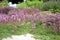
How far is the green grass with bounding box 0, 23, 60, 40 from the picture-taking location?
8387 mm

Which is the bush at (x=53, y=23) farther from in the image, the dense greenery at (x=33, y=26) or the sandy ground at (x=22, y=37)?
the sandy ground at (x=22, y=37)

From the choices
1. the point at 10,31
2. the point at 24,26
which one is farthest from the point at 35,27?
the point at 10,31

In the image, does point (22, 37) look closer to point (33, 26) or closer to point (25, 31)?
point (25, 31)

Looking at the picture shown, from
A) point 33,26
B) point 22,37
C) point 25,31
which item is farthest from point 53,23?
point 22,37

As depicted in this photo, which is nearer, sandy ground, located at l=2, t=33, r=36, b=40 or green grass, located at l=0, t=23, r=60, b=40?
sandy ground, located at l=2, t=33, r=36, b=40

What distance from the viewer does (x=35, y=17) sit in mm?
10438

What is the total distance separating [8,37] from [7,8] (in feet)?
19.1

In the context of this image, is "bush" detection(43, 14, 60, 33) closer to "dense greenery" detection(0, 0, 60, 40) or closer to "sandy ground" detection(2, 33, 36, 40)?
"dense greenery" detection(0, 0, 60, 40)

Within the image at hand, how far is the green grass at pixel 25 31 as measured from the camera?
8.39m

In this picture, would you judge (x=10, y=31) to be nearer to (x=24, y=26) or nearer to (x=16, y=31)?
(x=16, y=31)

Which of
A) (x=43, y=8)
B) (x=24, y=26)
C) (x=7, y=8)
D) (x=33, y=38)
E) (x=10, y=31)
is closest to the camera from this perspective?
(x=33, y=38)

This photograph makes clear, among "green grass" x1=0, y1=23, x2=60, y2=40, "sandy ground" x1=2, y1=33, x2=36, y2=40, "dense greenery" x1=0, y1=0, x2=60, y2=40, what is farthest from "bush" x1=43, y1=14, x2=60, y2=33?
"sandy ground" x1=2, y1=33, x2=36, y2=40

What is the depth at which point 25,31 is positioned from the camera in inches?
355

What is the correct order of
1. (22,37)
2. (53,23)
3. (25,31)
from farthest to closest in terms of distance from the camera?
(53,23) → (25,31) → (22,37)
